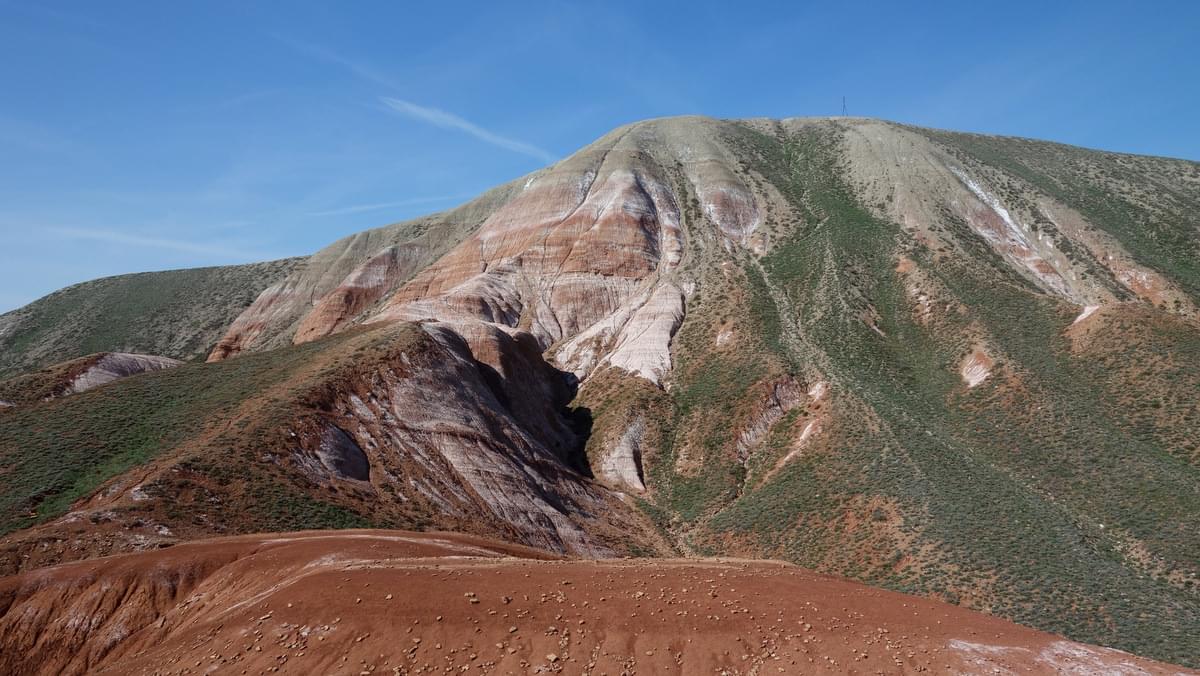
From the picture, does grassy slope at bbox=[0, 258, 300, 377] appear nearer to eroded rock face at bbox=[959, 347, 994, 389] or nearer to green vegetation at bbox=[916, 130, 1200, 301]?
eroded rock face at bbox=[959, 347, 994, 389]

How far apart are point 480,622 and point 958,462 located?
105 ft

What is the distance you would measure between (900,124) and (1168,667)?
312ft

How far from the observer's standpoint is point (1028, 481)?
34.3 metres

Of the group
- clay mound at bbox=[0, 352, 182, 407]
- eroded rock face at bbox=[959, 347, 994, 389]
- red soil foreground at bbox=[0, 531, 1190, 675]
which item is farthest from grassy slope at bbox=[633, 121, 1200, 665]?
clay mound at bbox=[0, 352, 182, 407]

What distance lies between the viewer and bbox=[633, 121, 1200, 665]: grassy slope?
26.7 m

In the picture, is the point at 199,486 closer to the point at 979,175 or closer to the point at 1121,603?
the point at 1121,603

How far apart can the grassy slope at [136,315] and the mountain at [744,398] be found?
2.28 meters

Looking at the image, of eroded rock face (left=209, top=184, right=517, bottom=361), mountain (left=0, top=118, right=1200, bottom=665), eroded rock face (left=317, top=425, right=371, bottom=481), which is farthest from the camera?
eroded rock face (left=209, top=184, right=517, bottom=361)

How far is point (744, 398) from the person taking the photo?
4569 centimetres

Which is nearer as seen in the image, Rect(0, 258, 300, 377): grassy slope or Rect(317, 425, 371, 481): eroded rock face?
Rect(317, 425, 371, 481): eroded rock face

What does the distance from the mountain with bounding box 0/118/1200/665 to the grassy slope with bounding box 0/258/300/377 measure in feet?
7.47

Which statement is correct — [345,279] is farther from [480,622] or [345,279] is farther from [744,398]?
[480,622]

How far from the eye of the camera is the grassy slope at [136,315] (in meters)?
78.5

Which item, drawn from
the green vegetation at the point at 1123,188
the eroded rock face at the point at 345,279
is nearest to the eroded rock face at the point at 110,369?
the eroded rock face at the point at 345,279
